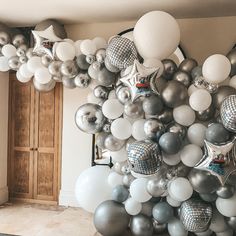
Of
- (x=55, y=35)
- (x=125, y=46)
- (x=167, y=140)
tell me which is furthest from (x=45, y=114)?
(x=167, y=140)

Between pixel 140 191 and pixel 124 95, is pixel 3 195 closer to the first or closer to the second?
Result: pixel 140 191

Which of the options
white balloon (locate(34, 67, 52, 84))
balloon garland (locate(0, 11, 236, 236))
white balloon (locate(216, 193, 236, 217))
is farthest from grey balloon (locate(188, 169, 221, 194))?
white balloon (locate(34, 67, 52, 84))

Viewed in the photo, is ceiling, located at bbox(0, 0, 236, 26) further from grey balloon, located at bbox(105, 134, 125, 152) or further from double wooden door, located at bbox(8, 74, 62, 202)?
grey balloon, located at bbox(105, 134, 125, 152)

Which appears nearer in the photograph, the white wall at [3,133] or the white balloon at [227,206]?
the white balloon at [227,206]

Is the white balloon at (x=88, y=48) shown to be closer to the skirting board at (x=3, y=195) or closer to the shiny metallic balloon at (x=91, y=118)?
the shiny metallic balloon at (x=91, y=118)

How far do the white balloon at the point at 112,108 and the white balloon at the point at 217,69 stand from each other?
822mm

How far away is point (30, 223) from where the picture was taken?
10.9 ft

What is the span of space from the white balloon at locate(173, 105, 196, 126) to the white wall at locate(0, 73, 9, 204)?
2.43m

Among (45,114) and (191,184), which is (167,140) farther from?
(45,114)

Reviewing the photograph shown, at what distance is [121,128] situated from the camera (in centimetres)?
279

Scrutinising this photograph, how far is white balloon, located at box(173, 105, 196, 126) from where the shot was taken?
2.60 metres

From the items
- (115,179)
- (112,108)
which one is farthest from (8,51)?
(115,179)

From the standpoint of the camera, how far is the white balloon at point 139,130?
8.96 ft

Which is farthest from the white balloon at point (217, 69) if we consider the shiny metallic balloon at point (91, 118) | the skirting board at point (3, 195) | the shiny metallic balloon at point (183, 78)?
the skirting board at point (3, 195)
